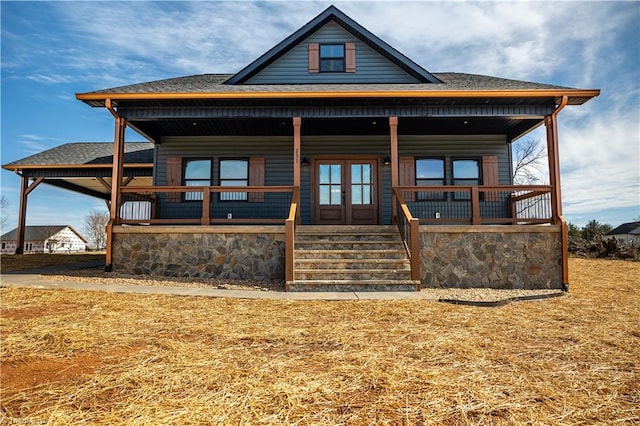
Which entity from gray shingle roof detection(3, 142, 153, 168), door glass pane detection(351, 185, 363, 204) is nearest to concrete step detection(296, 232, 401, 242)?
door glass pane detection(351, 185, 363, 204)

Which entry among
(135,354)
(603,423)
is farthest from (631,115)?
(135,354)

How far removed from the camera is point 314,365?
2898mm

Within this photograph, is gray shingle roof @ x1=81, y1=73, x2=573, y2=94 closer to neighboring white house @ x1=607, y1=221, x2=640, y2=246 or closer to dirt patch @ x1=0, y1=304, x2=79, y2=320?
dirt patch @ x1=0, y1=304, x2=79, y2=320

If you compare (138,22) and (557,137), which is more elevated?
(138,22)

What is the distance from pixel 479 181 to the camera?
11375 mm

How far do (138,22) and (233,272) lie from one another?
7944mm

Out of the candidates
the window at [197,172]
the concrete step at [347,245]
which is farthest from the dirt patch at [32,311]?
the window at [197,172]

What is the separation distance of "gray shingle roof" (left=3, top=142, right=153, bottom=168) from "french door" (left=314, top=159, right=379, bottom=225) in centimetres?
670

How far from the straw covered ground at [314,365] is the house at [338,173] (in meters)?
2.76

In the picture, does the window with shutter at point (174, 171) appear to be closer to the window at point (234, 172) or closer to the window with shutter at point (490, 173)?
the window at point (234, 172)

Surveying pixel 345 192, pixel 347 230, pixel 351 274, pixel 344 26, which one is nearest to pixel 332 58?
pixel 344 26

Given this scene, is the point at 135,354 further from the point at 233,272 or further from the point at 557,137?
the point at 557,137

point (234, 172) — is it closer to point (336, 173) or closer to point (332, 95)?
point (336, 173)

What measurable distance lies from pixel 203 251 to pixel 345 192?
482 centimetres
